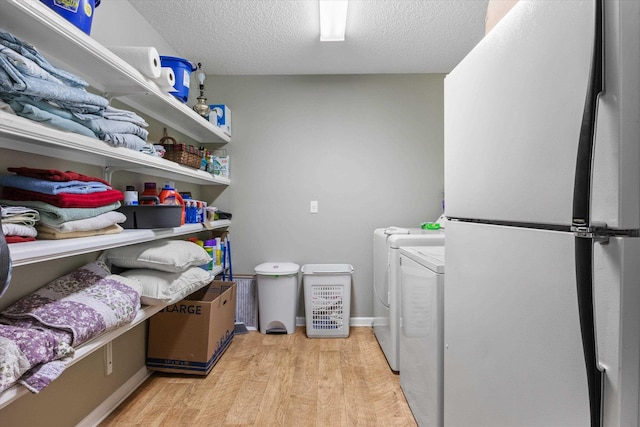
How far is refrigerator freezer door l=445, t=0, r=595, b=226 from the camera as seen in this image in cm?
57

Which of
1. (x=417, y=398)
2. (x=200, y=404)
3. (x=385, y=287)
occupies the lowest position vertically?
(x=200, y=404)

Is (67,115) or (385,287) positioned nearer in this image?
(67,115)

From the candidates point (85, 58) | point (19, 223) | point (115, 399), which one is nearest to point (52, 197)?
point (19, 223)

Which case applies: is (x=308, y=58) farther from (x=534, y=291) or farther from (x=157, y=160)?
(x=534, y=291)

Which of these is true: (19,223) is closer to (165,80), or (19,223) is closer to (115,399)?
(165,80)

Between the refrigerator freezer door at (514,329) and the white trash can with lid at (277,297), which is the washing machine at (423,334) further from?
the white trash can with lid at (277,297)

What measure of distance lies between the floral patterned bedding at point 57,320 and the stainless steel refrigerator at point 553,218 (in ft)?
4.28

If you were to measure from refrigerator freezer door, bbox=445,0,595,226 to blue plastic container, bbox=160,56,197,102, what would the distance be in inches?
66.6

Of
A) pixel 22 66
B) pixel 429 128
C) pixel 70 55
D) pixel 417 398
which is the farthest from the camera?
pixel 429 128

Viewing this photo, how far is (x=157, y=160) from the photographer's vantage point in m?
1.73

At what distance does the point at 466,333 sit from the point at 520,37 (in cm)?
78

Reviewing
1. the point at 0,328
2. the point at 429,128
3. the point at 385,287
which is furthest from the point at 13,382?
the point at 429,128

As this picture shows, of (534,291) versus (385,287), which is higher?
(534,291)


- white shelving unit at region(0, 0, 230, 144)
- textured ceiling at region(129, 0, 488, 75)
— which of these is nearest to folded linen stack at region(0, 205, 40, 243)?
white shelving unit at region(0, 0, 230, 144)
